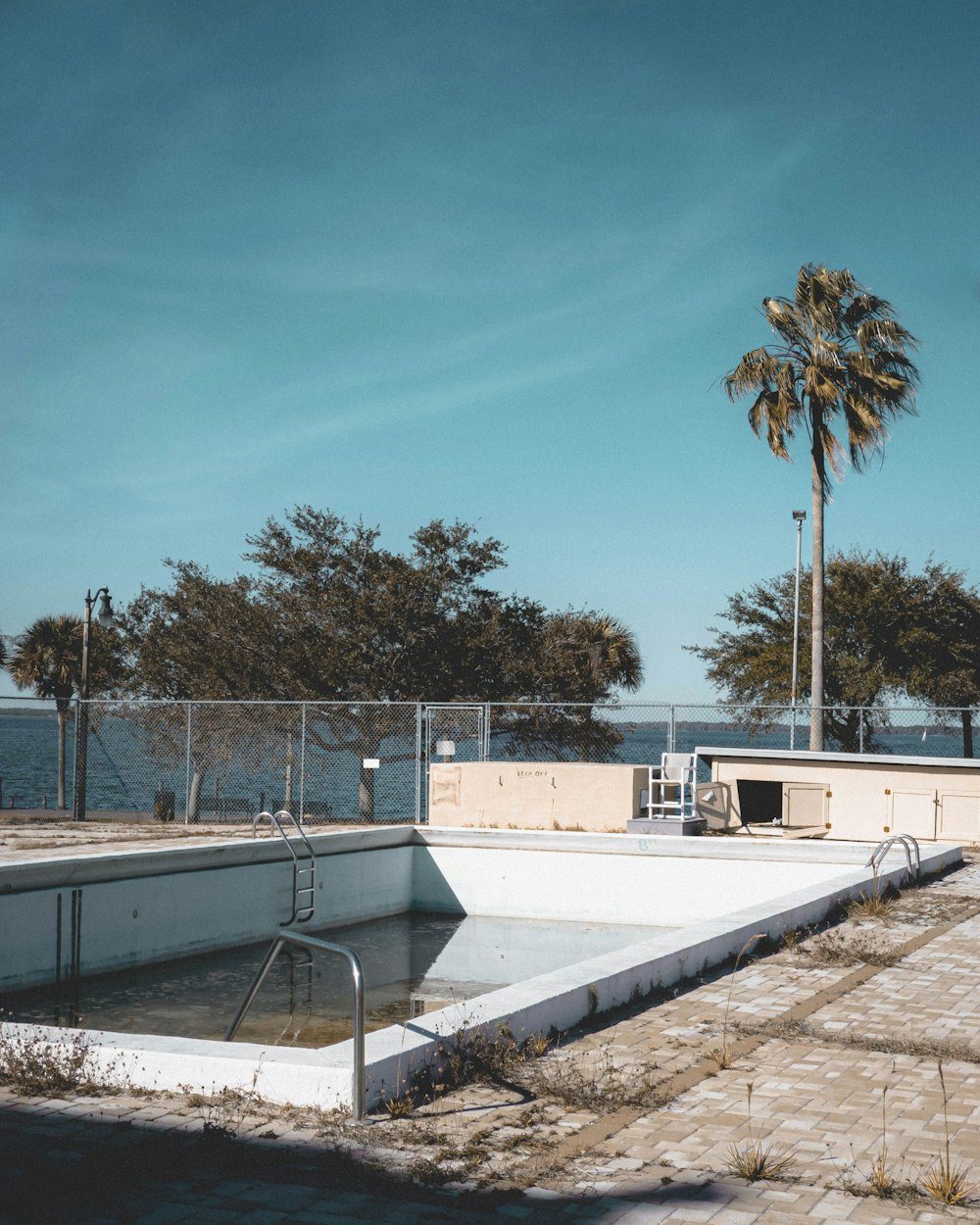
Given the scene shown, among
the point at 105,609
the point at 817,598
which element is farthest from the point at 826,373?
the point at 105,609

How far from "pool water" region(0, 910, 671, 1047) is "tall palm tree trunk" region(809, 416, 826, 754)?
742cm

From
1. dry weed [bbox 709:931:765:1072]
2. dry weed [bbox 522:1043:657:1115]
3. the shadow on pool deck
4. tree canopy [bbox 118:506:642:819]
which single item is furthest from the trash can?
the shadow on pool deck

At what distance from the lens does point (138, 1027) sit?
36.7ft

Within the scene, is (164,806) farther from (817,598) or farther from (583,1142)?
(583,1142)

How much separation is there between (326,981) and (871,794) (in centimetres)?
1009

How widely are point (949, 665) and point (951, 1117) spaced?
120 feet

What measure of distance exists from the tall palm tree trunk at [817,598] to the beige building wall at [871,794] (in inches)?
95.5

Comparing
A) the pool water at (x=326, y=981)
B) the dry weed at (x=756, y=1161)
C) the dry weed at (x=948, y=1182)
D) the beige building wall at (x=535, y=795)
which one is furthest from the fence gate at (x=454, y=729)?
the dry weed at (x=948, y=1182)

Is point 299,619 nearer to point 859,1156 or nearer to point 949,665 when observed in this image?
point 949,665

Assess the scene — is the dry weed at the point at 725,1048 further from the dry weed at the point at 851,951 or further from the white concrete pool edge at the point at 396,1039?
the dry weed at the point at 851,951

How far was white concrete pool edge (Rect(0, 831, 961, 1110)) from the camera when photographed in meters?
5.62

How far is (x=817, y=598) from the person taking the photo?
78.0ft

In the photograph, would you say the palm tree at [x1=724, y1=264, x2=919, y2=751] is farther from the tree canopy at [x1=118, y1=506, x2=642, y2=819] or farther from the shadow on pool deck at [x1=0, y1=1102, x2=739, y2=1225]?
the shadow on pool deck at [x1=0, y1=1102, x2=739, y2=1225]

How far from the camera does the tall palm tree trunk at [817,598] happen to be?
2291cm
